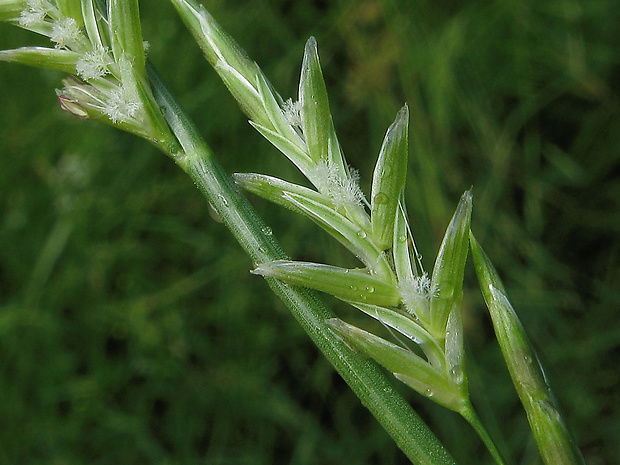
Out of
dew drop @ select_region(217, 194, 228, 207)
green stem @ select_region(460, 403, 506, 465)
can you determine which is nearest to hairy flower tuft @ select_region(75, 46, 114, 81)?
dew drop @ select_region(217, 194, 228, 207)

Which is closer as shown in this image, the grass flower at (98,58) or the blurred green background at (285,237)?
the grass flower at (98,58)

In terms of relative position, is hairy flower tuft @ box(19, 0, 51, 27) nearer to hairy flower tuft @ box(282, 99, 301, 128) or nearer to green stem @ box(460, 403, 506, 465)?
hairy flower tuft @ box(282, 99, 301, 128)

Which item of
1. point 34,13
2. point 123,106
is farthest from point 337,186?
point 34,13

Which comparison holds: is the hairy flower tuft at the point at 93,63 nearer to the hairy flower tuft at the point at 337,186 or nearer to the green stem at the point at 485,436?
the hairy flower tuft at the point at 337,186

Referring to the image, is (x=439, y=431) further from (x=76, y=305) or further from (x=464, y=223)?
(x=464, y=223)

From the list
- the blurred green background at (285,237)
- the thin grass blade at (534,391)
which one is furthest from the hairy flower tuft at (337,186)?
the blurred green background at (285,237)

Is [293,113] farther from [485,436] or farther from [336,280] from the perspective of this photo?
[485,436]
